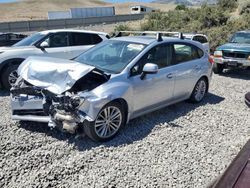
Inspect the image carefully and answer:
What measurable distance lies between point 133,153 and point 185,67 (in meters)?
2.52

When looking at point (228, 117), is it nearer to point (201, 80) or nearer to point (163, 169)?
point (201, 80)

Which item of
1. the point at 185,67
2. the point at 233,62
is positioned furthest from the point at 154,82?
the point at 233,62

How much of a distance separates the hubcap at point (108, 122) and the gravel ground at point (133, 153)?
0.16 meters

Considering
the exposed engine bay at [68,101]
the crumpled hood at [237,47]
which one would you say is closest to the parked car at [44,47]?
the exposed engine bay at [68,101]

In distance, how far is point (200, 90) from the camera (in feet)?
21.9

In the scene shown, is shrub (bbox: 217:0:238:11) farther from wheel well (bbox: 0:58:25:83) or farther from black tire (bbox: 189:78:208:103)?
wheel well (bbox: 0:58:25:83)

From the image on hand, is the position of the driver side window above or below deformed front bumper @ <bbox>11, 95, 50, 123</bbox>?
above

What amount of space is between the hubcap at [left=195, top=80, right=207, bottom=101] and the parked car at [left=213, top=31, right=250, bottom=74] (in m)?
3.40

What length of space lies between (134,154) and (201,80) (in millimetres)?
3189

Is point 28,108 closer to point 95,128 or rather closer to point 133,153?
point 95,128

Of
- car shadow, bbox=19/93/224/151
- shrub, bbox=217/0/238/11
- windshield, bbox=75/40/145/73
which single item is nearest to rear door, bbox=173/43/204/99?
car shadow, bbox=19/93/224/151

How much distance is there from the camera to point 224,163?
4.05 meters

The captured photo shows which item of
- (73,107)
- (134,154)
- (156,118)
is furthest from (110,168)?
(156,118)

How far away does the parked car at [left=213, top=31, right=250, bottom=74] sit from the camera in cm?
941
